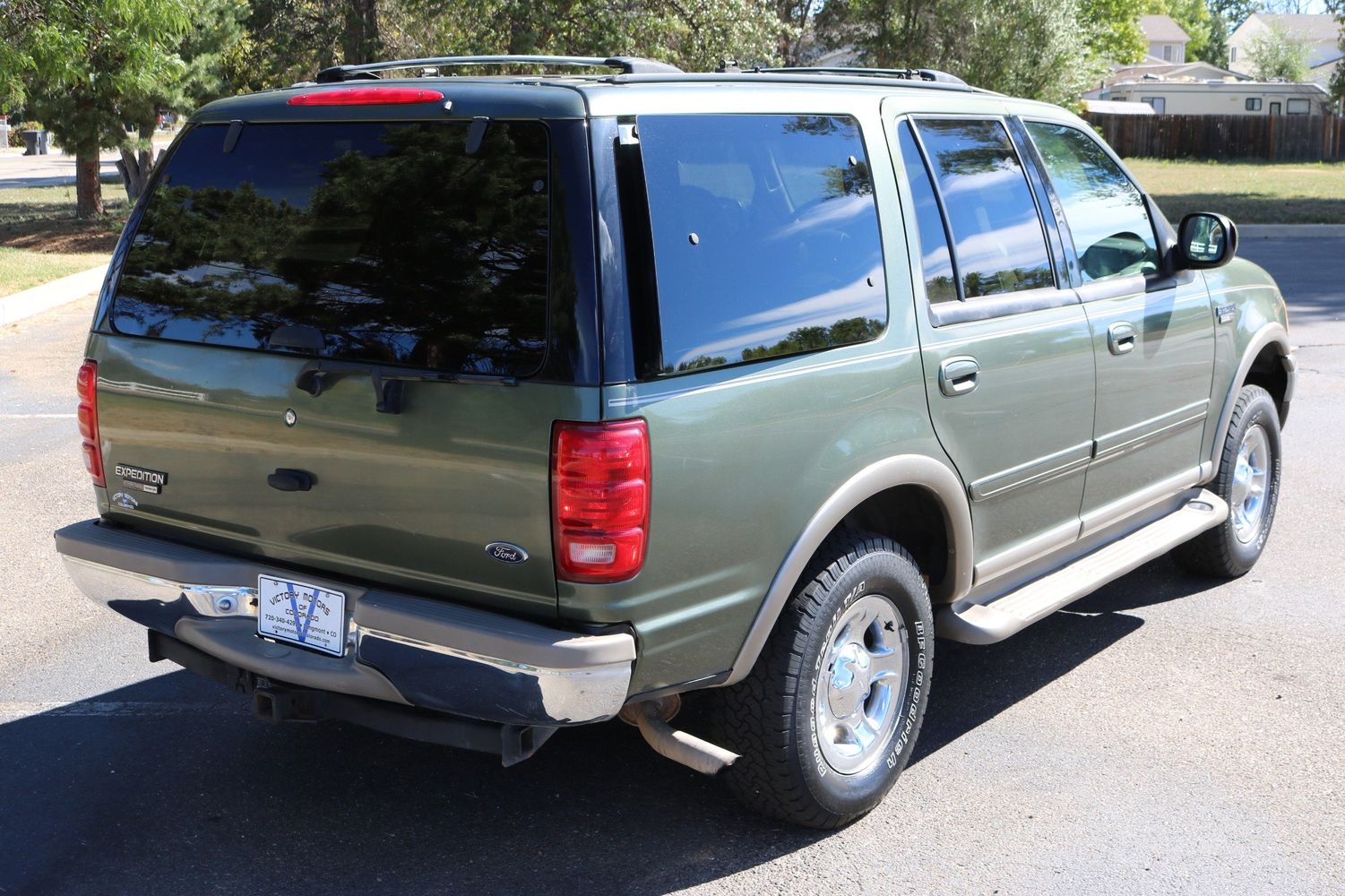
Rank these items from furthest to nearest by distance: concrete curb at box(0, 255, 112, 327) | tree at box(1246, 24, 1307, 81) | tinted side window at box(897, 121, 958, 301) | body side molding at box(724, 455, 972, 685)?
tree at box(1246, 24, 1307, 81) → concrete curb at box(0, 255, 112, 327) → tinted side window at box(897, 121, 958, 301) → body side molding at box(724, 455, 972, 685)

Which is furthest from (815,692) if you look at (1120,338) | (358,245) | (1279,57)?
(1279,57)

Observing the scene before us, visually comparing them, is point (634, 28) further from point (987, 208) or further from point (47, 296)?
point (987, 208)

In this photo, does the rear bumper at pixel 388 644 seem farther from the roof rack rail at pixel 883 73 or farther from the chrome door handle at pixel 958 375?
the roof rack rail at pixel 883 73

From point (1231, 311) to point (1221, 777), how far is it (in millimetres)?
2149

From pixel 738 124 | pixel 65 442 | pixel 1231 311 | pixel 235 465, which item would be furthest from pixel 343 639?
pixel 65 442

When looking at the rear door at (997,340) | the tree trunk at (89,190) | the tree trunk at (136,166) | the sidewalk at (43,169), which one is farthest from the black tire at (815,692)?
the sidewalk at (43,169)

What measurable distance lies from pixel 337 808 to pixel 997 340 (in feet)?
7.95

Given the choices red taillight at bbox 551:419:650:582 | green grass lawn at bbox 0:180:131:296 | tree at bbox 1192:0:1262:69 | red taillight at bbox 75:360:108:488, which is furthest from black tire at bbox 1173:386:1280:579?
tree at bbox 1192:0:1262:69

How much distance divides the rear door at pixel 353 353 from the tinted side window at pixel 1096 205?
2.31 metres

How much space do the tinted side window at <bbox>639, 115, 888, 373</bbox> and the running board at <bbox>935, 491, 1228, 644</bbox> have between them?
105 centimetres

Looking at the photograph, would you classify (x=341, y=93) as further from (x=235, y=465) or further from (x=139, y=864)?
(x=139, y=864)

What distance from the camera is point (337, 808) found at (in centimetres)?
397

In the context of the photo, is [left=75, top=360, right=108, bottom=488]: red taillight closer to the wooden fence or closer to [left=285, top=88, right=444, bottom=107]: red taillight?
[left=285, top=88, right=444, bottom=107]: red taillight

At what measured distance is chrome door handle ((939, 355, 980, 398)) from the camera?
156 inches
